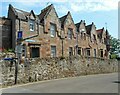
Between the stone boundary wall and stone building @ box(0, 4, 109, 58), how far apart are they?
4.76 metres

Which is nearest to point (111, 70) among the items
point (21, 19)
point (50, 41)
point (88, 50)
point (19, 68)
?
point (88, 50)

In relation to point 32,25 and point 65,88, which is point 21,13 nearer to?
point 32,25

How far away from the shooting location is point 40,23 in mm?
32250

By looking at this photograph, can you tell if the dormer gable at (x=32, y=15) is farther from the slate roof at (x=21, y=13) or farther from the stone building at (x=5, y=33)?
the stone building at (x=5, y=33)

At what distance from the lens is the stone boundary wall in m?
20.4

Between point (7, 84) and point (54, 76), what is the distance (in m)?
6.68

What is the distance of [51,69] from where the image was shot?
25281 mm

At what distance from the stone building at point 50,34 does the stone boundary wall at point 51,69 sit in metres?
4.76

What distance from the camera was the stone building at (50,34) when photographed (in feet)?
98.4

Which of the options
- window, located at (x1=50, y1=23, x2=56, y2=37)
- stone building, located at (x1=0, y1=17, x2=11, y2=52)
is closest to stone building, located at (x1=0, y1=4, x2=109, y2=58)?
window, located at (x1=50, y1=23, x2=56, y2=37)

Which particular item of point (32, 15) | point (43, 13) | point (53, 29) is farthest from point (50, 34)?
point (32, 15)

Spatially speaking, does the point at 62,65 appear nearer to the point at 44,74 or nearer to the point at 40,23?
the point at 44,74

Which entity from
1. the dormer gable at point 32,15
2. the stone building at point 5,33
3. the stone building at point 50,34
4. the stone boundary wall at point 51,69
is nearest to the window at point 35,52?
the stone building at point 50,34

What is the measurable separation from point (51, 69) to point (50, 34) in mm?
9511
